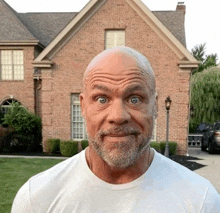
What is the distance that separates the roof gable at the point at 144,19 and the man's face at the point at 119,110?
445 inches

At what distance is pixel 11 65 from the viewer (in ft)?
51.2

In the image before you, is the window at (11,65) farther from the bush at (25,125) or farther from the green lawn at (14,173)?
the green lawn at (14,173)

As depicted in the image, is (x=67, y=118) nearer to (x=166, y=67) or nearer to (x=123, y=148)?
(x=166, y=67)

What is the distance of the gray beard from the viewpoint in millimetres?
1108

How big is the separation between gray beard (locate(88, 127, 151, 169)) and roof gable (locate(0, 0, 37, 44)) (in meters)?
15.4

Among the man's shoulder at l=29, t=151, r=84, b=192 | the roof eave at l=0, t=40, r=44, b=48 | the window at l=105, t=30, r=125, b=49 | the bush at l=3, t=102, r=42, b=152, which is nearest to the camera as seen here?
the man's shoulder at l=29, t=151, r=84, b=192

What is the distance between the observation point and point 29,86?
15547 mm

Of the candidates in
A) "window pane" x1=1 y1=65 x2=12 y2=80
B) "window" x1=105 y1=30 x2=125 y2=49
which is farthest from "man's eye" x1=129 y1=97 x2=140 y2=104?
"window pane" x1=1 y1=65 x2=12 y2=80

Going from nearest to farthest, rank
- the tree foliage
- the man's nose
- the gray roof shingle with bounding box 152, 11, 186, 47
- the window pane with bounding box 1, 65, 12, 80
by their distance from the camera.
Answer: the man's nose
the gray roof shingle with bounding box 152, 11, 186, 47
the window pane with bounding box 1, 65, 12, 80
the tree foliage

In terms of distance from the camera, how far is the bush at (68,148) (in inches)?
473

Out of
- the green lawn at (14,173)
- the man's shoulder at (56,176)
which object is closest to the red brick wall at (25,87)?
the green lawn at (14,173)

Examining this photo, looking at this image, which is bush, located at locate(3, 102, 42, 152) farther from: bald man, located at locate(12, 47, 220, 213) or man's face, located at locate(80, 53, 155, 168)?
man's face, located at locate(80, 53, 155, 168)

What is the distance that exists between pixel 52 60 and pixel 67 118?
319cm

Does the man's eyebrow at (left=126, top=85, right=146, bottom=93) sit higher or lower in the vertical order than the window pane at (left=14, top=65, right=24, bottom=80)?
lower
